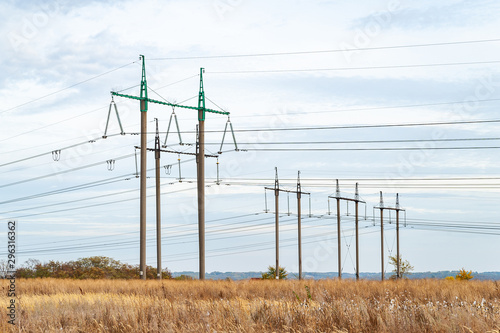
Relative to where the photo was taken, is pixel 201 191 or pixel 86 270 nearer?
pixel 201 191

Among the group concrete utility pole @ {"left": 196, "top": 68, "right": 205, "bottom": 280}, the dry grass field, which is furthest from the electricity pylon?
the dry grass field

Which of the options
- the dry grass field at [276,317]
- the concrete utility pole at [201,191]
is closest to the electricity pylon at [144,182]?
the concrete utility pole at [201,191]

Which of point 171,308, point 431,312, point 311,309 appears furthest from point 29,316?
point 431,312

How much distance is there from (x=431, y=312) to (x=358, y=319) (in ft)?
4.73

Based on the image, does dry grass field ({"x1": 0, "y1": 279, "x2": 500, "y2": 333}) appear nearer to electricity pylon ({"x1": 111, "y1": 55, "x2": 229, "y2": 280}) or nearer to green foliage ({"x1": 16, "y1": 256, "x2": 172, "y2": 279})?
electricity pylon ({"x1": 111, "y1": 55, "x2": 229, "y2": 280})

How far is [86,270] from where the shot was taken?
2726 inches

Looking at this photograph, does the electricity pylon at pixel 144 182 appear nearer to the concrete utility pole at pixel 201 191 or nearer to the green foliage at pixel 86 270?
the concrete utility pole at pixel 201 191

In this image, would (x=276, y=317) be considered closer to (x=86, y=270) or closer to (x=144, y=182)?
(x=144, y=182)

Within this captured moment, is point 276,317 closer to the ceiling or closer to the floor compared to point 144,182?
closer to the floor

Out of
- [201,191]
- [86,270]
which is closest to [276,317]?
[201,191]

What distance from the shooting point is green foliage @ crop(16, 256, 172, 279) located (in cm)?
6600

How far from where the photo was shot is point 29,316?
13570 millimetres

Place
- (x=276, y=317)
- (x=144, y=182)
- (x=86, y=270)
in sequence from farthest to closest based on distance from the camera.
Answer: (x=86, y=270) < (x=144, y=182) < (x=276, y=317)

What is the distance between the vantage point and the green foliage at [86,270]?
66.0m
